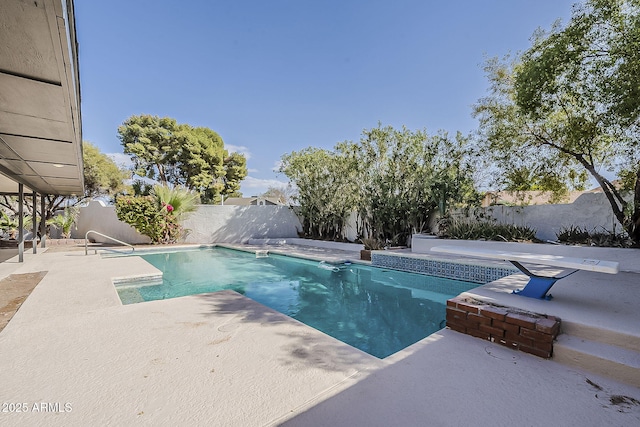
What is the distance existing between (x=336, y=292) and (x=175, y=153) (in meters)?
20.3

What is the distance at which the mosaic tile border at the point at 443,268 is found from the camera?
607 cm

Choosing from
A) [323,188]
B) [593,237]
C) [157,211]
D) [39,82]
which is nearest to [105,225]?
[157,211]

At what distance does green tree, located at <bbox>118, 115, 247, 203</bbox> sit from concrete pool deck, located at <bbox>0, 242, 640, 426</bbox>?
1966 cm

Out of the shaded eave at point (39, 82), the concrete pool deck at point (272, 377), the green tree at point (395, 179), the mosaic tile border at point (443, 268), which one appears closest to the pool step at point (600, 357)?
the concrete pool deck at point (272, 377)

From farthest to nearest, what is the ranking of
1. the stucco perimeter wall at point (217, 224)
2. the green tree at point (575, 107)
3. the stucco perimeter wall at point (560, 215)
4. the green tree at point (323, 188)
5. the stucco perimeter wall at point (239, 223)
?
the stucco perimeter wall at point (239, 223) → the stucco perimeter wall at point (217, 224) → the green tree at point (323, 188) → the stucco perimeter wall at point (560, 215) → the green tree at point (575, 107)

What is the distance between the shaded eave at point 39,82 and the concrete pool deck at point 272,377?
7.64ft

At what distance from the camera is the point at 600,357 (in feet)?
7.50

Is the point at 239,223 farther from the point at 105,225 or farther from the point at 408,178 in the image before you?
the point at 408,178

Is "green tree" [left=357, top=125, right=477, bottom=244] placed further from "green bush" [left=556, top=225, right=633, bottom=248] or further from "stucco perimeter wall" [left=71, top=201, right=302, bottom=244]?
"stucco perimeter wall" [left=71, top=201, right=302, bottom=244]

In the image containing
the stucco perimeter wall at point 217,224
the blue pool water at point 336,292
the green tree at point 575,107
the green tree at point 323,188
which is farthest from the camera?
the stucco perimeter wall at point 217,224

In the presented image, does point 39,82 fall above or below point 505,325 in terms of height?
above

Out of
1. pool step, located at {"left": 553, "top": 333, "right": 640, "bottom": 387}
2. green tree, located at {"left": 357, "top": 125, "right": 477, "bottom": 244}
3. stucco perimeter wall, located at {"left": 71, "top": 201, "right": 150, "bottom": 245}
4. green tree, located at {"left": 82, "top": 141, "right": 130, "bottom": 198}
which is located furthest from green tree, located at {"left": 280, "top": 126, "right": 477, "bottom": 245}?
green tree, located at {"left": 82, "top": 141, "right": 130, "bottom": 198}

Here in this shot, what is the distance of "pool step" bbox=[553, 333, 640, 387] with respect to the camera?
2176mm

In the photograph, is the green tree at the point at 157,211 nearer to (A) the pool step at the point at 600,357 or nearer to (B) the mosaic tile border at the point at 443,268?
(B) the mosaic tile border at the point at 443,268
